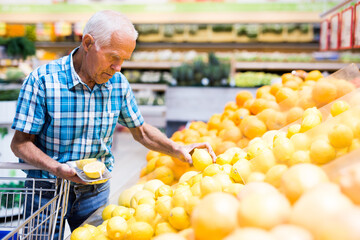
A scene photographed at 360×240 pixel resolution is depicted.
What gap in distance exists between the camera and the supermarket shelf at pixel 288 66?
20.4 ft

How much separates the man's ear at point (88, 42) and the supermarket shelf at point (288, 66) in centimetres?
516

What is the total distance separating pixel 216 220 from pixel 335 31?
2.59 meters

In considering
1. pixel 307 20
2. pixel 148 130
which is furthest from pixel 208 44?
pixel 148 130

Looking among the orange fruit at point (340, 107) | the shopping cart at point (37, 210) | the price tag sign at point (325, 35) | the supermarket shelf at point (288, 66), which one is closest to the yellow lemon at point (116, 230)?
the shopping cart at point (37, 210)

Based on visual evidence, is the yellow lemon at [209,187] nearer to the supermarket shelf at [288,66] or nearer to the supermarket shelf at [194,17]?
the supermarket shelf at [288,66]

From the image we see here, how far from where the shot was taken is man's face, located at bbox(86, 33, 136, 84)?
1417 millimetres

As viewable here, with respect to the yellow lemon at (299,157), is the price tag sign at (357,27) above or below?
above

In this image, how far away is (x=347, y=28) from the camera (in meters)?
2.41

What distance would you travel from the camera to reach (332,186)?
694 millimetres

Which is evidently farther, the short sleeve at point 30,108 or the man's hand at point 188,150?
the man's hand at point 188,150

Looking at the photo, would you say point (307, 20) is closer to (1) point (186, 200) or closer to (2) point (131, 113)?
(2) point (131, 113)

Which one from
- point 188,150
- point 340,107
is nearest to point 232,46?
point 188,150

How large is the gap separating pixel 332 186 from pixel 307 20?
6.94 m

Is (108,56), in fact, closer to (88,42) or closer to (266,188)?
(88,42)
